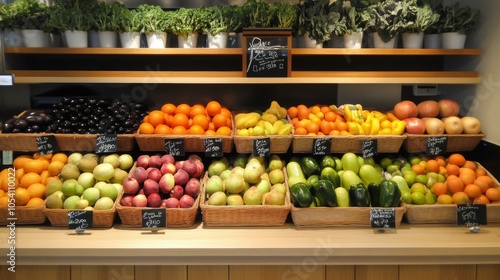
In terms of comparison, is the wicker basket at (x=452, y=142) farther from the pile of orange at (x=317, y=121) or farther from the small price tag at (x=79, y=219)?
the small price tag at (x=79, y=219)

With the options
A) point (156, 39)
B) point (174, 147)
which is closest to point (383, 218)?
point (174, 147)

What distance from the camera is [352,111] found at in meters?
3.15

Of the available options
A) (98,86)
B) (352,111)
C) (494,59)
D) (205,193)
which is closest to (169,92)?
(98,86)

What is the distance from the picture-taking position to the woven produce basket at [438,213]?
2.71m

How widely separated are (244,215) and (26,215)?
4.15 feet

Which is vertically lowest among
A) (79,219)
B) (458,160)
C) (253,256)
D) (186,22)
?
(253,256)

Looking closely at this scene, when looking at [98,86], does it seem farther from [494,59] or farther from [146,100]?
[494,59]

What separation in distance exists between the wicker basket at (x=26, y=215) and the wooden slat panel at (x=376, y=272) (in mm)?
1831

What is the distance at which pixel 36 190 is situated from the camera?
276 centimetres

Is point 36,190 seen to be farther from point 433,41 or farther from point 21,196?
point 433,41

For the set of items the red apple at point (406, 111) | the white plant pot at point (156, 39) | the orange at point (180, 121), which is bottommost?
the orange at point (180, 121)

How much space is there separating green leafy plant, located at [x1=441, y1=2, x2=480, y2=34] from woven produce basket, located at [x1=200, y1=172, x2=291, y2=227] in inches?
66.0

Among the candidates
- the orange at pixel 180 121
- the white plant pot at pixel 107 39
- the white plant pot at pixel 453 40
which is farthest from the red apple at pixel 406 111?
the white plant pot at pixel 107 39

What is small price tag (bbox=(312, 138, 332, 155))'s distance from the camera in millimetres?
2967
